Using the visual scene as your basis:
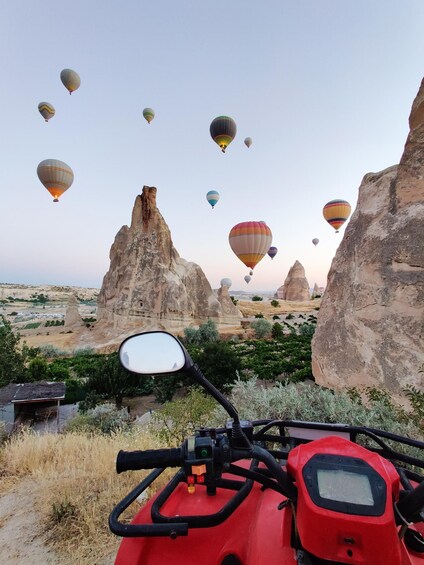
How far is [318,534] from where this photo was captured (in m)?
0.91

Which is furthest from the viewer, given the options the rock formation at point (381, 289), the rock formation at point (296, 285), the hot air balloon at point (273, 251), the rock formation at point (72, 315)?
the rock formation at point (296, 285)

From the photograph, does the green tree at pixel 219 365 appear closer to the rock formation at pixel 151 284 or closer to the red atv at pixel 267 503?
the red atv at pixel 267 503

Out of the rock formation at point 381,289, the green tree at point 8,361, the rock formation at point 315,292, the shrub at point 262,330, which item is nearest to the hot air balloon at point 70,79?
the green tree at point 8,361

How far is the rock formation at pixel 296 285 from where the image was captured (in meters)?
80.1

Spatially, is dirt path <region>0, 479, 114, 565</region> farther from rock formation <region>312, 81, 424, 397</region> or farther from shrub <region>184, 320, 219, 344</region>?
shrub <region>184, 320, 219, 344</region>

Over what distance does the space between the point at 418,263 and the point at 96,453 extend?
6.37m

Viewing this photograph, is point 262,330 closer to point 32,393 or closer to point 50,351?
point 50,351

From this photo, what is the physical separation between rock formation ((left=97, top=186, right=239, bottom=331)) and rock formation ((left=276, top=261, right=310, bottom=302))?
40260mm

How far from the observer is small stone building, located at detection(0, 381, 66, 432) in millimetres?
13703

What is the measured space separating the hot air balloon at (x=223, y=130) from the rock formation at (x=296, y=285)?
55.3 m

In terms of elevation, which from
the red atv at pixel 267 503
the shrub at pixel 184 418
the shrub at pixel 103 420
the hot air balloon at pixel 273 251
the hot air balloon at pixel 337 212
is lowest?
the shrub at pixel 103 420

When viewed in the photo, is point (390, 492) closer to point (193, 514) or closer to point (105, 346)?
point (193, 514)

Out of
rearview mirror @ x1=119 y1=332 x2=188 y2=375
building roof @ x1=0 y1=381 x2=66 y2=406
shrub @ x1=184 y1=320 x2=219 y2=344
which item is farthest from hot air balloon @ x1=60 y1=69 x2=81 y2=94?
rearview mirror @ x1=119 y1=332 x2=188 y2=375

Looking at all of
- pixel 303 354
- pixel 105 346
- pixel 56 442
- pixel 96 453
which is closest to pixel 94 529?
pixel 96 453
